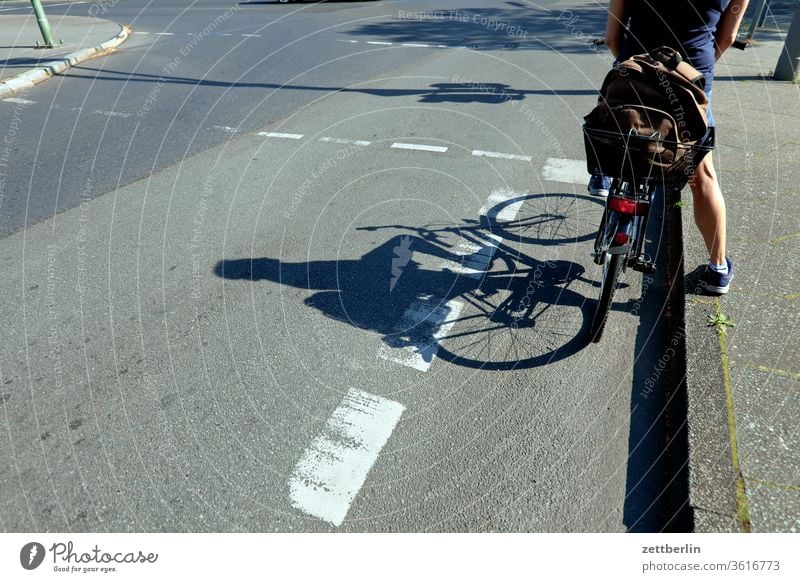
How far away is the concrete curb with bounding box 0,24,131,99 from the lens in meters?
8.60

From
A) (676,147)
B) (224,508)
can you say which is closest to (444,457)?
(224,508)

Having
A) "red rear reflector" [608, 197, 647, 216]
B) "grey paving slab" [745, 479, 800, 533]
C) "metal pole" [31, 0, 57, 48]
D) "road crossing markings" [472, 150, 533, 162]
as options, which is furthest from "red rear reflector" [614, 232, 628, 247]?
"metal pole" [31, 0, 57, 48]

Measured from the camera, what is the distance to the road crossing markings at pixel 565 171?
5.23 metres

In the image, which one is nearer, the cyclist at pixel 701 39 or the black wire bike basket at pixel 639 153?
the black wire bike basket at pixel 639 153

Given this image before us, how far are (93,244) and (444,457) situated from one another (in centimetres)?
335

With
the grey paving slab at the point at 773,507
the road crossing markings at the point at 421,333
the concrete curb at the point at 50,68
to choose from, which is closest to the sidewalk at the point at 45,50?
the concrete curb at the point at 50,68

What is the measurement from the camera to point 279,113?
7434 mm

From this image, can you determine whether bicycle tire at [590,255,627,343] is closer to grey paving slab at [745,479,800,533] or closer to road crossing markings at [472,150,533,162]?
grey paving slab at [745,479,800,533]

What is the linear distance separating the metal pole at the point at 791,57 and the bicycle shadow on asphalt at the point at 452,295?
6.19 metres

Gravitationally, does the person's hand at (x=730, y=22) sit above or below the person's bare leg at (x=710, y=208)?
above

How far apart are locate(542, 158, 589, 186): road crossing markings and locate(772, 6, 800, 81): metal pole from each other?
448 centimetres

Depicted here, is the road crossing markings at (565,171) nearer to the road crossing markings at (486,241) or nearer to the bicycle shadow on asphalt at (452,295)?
the road crossing markings at (486,241)

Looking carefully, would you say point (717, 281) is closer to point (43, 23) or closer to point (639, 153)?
point (639, 153)

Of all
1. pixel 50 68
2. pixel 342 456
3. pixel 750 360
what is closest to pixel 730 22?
pixel 750 360
